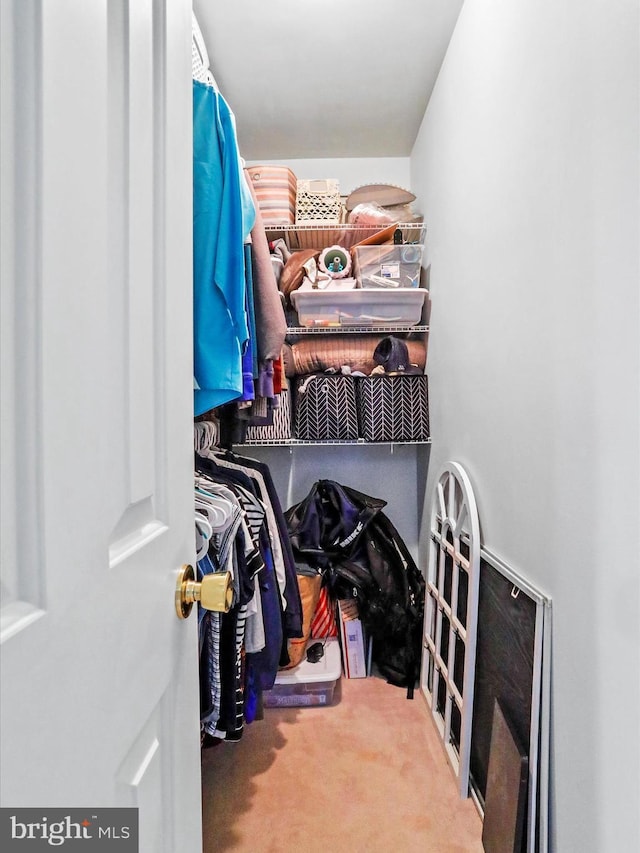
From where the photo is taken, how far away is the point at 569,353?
100 centimetres

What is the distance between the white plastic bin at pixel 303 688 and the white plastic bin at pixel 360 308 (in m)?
1.44

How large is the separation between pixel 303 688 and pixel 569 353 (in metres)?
1.59

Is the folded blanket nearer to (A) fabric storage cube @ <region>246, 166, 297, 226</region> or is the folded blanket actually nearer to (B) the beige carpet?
(A) fabric storage cube @ <region>246, 166, 297, 226</region>

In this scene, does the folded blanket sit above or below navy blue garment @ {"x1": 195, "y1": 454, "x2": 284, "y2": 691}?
above

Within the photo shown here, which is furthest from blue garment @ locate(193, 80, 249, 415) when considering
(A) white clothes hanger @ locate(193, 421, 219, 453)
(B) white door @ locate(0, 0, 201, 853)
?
(A) white clothes hanger @ locate(193, 421, 219, 453)

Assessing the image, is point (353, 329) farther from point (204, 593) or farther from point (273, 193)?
point (204, 593)

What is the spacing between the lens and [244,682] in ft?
4.78

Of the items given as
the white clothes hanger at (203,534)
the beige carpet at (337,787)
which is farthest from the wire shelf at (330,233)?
the beige carpet at (337,787)

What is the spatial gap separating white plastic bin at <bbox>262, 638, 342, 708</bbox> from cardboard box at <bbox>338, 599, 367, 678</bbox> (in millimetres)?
205

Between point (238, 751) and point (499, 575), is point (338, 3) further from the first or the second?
point (238, 751)

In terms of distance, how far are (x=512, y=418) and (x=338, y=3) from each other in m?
1.49

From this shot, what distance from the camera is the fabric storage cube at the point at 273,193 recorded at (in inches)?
87.4

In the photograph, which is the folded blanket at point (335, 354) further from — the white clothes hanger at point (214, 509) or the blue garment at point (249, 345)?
the white clothes hanger at point (214, 509)

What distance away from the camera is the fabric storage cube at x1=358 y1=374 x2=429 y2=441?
2.22m
